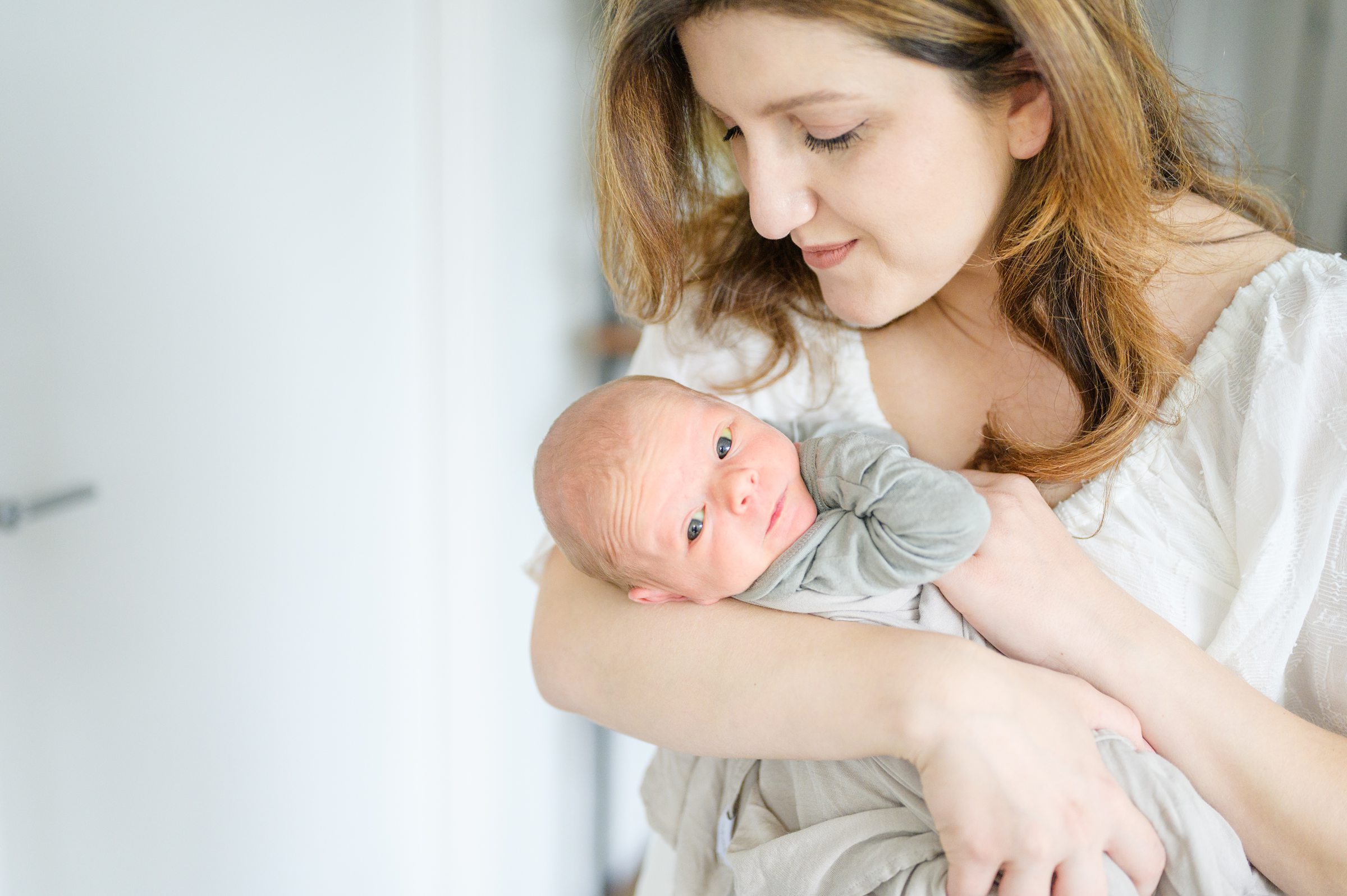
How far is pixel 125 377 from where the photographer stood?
4.33 feet

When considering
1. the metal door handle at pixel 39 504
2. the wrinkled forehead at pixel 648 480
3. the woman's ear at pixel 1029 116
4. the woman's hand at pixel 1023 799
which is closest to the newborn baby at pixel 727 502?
the wrinkled forehead at pixel 648 480

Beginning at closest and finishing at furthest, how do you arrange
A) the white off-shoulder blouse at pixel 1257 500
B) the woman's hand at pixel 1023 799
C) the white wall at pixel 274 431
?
the woman's hand at pixel 1023 799 → the white off-shoulder blouse at pixel 1257 500 → the white wall at pixel 274 431

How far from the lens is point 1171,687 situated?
0.93 metres

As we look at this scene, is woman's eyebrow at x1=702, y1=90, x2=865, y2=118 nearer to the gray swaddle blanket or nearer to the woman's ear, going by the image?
the woman's ear

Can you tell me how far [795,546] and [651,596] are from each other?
185mm

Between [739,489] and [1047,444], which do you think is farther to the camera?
[1047,444]

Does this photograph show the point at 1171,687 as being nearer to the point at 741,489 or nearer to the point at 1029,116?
the point at 741,489

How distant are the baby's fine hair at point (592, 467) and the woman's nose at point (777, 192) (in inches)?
8.6

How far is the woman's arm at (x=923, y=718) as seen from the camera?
2.82ft

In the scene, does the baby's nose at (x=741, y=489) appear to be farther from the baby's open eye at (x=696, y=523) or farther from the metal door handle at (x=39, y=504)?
the metal door handle at (x=39, y=504)

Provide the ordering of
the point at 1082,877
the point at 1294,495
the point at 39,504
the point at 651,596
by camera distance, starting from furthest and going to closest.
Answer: the point at 39,504, the point at 651,596, the point at 1294,495, the point at 1082,877

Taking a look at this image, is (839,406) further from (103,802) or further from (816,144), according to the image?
(103,802)

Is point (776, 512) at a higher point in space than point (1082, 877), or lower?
higher

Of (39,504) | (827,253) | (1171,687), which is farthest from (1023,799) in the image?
(39,504)
